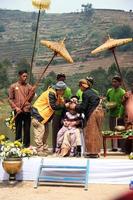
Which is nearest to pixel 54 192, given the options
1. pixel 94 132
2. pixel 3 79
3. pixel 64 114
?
pixel 94 132

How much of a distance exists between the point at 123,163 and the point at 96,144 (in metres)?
0.78

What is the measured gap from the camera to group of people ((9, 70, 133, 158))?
806cm

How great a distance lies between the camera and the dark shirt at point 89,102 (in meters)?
8.00

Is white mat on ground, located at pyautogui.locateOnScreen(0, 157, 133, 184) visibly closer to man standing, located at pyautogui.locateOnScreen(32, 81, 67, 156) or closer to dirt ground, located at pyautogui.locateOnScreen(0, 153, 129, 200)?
dirt ground, located at pyautogui.locateOnScreen(0, 153, 129, 200)

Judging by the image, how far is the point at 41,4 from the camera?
372 inches

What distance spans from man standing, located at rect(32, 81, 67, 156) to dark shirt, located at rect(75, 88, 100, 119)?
572mm

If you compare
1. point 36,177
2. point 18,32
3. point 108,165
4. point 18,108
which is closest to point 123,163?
point 108,165

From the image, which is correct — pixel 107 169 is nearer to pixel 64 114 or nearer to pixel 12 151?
pixel 12 151

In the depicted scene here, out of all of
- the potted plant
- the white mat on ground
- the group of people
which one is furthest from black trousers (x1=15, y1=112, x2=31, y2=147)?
the white mat on ground

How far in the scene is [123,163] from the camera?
24.4ft

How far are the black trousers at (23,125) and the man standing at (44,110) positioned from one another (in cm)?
19

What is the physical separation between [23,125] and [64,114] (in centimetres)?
82

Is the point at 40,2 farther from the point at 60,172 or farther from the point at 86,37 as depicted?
the point at 86,37

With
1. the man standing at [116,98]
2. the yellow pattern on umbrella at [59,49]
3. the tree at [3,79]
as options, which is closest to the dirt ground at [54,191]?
the man standing at [116,98]
